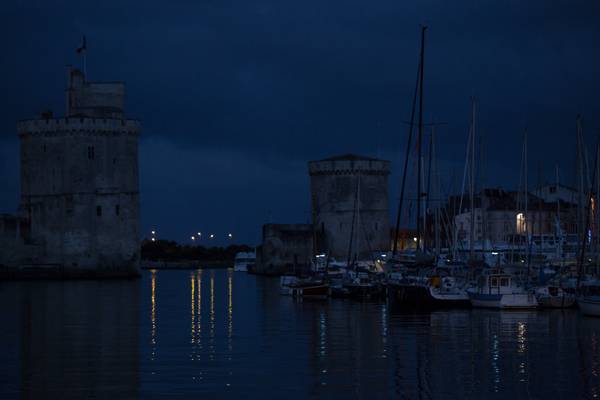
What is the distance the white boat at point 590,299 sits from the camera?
28.6 metres

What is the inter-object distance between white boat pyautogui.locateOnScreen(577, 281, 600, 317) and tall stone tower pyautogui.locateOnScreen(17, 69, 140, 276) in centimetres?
3674

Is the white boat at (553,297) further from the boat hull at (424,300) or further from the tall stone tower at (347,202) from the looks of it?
the tall stone tower at (347,202)

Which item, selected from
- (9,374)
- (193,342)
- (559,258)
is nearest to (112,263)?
(559,258)

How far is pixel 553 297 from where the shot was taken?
32000 mm

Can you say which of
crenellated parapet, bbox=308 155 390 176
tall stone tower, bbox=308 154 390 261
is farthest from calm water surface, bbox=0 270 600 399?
crenellated parapet, bbox=308 155 390 176

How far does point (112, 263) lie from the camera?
205 feet

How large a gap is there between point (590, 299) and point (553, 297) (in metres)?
3.29

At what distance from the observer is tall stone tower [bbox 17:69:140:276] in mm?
61812

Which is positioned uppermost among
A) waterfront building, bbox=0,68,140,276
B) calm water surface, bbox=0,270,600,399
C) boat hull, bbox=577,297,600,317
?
waterfront building, bbox=0,68,140,276

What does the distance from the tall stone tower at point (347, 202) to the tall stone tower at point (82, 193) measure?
11931 mm

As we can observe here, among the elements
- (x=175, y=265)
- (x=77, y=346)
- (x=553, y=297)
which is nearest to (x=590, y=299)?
(x=553, y=297)

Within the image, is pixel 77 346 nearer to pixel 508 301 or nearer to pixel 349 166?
pixel 508 301

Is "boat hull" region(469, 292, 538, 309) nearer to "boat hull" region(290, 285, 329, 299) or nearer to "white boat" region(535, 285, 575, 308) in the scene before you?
"white boat" region(535, 285, 575, 308)

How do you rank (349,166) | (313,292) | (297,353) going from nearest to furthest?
(297,353), (313,292), (349,166)
